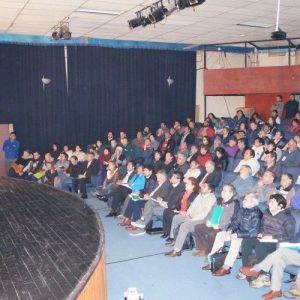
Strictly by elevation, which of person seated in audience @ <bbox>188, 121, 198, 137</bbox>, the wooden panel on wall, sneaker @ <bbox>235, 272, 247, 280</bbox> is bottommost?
sneaker @ <bbox>235, 272, 247, 280</bbox>

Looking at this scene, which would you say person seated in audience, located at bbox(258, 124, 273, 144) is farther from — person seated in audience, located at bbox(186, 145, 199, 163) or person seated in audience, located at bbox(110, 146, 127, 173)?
person seated in audience, located at bbox(110, 146, 127, 173)

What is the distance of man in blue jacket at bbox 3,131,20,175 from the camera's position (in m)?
10.2

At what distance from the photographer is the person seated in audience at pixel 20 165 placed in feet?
32.4

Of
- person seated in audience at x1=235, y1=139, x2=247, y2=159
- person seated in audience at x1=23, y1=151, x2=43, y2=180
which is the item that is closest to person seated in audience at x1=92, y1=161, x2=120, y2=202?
person seated in audience at x1=23, y1=151, x2=43, y2=180

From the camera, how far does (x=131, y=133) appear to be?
12039 millimetres

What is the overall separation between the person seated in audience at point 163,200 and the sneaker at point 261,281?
1.81 m

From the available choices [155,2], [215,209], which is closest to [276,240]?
[215,209]

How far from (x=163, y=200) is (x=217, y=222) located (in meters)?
1.30

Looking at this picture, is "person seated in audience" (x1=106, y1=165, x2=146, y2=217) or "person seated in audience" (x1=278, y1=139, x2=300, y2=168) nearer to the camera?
"person seated in audience" (x1=278, y1=139, x2=300, y2=168)

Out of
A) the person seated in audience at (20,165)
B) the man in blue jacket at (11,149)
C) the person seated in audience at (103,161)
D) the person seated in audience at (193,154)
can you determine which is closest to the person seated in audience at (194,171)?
the person seated in audience at (193,154)

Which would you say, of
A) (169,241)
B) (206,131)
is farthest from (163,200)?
(206,131)

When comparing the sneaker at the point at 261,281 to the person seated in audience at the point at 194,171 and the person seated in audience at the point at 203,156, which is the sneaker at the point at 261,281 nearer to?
the person seated in audience at the point at 194,171

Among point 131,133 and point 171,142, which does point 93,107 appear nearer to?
point 131,133

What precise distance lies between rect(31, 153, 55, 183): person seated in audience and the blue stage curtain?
1.57 m
